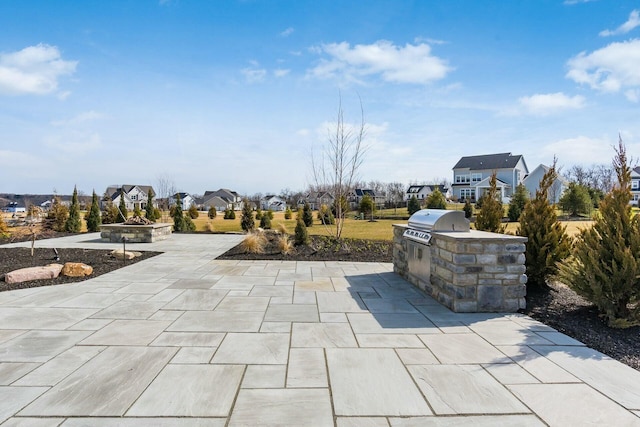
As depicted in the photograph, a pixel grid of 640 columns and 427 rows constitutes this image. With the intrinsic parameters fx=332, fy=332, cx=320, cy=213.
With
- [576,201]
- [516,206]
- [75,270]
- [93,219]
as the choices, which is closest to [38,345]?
[75,270]

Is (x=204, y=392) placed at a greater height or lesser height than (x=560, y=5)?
lesser

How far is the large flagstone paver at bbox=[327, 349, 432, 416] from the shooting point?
6.68 feet

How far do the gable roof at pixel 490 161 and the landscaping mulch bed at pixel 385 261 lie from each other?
129 ft

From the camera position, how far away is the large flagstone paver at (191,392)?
6.50 ft

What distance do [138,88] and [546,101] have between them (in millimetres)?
9461

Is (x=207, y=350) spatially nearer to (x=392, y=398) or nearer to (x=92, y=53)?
(x=392, y=398)

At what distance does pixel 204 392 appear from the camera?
2201 mm

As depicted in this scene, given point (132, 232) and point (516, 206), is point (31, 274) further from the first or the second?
point (516, 206)

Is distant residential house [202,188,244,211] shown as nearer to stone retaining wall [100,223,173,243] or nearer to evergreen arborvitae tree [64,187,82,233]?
evergreen arborvitae tree [64,187,82,233]

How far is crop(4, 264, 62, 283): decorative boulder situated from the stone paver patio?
2.65ft

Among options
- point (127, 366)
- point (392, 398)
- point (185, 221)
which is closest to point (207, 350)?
point (127, 366)

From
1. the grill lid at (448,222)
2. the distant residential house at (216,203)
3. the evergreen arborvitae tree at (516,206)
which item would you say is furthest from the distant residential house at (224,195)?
the grill lid at (448,222)

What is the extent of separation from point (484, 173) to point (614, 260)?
146 feet

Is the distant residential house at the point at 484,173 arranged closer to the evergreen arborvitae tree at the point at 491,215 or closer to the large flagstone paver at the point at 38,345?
the evergreen arborvitae tree at the point at 491,215
